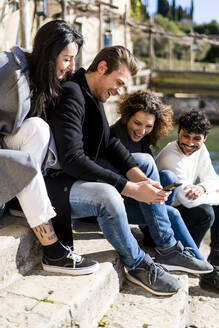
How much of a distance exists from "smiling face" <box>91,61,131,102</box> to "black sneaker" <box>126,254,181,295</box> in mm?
1060

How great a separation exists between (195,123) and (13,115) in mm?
1618

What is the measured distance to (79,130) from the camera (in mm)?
2531

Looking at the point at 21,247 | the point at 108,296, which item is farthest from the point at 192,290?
the point at 21,247

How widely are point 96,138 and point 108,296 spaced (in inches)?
38.4

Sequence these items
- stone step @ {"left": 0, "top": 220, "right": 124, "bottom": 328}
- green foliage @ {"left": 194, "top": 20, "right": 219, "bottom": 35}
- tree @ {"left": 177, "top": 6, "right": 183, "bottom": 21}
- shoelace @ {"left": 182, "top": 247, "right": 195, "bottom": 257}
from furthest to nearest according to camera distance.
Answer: tree @ {"left": 177, "top": 6, "right": 183, "bottom": 21} < green foliage @ {"left": 194, "top": 20, "right": 219, "bottom": 35} < shoelace @ {"left": 182, "top": 247, "right": 195, "bottom": 257} < stone step @ {"left": 0, "top": 220, "right": 124, "bottom": 328}

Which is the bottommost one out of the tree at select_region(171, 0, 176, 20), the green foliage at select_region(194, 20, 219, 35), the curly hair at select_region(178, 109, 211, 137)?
the curly hair at select_region(178, 109, 211, 137)

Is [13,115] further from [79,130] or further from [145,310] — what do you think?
[145,310]

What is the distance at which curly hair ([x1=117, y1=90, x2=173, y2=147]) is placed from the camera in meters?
3.40

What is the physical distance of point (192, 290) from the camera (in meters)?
3.14

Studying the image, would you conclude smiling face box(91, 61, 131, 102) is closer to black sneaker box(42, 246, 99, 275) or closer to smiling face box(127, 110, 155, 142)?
smiling face box(127, 110, 155, 142)

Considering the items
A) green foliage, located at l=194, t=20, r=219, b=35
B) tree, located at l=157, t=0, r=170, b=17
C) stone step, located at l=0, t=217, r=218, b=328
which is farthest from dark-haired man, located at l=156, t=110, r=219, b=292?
tree, located at l=157, t=0, r=170, b=17

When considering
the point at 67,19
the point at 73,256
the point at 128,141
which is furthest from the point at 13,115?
the point at 67,19

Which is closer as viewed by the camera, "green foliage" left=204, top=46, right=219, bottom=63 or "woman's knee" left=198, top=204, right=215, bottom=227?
"woman's knee" left=198, top=204, right=215, bottom=227

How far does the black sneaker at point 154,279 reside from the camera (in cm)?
258
